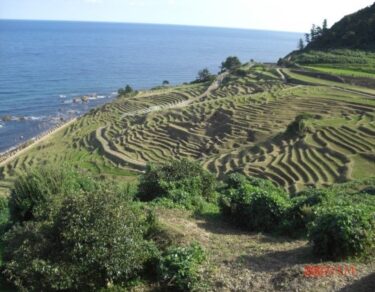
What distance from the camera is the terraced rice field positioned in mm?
36000

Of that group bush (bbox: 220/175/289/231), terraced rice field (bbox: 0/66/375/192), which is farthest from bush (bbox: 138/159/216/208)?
terraced rice field (bbox: 0/66/375/192)

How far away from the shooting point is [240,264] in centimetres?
1283

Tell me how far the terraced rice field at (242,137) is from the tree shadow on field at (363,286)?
788 inches

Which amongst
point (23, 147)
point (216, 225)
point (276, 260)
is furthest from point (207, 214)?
point (23, 147)

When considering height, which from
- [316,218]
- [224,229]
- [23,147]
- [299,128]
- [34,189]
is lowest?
[23,147]

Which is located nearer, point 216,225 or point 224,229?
point 224,229

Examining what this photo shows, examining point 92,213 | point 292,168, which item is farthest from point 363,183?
point 92,213

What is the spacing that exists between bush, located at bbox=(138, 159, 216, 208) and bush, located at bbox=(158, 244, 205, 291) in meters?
7.52

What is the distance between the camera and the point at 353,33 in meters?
96.6

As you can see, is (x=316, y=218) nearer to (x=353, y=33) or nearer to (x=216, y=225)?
(x=216, y=225)

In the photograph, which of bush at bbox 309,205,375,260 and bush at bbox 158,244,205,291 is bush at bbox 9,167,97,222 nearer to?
bush at bbox 158,244,205,291

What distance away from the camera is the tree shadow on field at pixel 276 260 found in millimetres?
12672

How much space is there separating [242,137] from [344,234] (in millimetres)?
35508

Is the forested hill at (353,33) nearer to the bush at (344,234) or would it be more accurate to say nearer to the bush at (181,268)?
the bush at (344,234)
